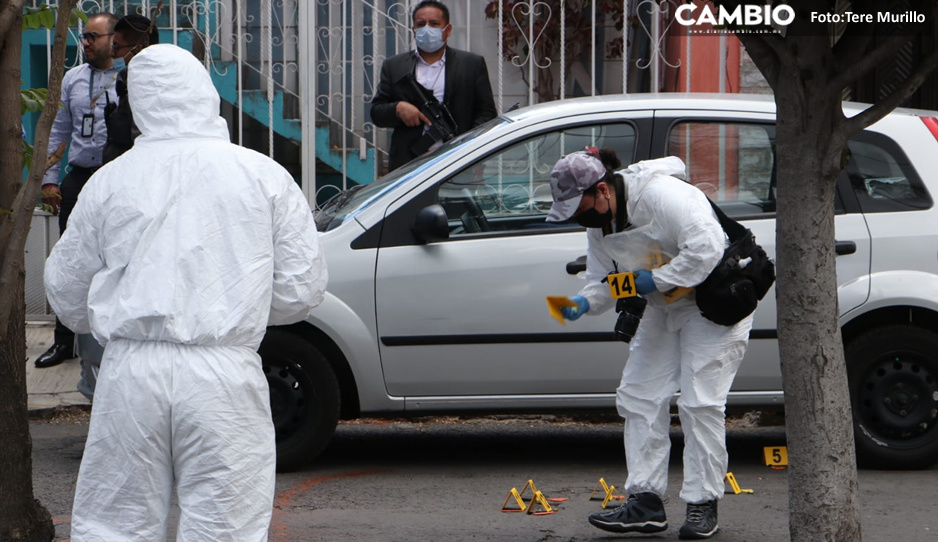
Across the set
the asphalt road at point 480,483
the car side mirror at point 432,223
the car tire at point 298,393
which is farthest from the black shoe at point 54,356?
the car side mirror at point 432,223

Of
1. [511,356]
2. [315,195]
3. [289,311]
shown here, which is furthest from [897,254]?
[315,195]

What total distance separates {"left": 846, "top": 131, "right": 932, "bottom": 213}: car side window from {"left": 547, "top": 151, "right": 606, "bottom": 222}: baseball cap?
71.0 inches

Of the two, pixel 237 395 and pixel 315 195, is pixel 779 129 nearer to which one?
pixel 237 395

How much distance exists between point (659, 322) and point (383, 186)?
1822 mm

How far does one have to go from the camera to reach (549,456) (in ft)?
22.6

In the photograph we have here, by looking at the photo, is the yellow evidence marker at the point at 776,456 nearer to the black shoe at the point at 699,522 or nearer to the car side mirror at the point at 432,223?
the black shoe at the point at 699,522

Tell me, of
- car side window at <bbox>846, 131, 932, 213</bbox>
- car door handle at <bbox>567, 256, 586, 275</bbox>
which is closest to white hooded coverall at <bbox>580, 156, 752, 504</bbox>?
car door handle at <bbox>567, 256, 586, 275</bbox>

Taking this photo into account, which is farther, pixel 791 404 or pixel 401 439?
pixel 401 439

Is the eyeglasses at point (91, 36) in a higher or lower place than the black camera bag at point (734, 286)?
higher

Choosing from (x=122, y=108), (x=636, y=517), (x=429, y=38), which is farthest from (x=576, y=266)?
(x=122, y=108)

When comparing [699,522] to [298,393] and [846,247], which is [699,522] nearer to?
[846,247]

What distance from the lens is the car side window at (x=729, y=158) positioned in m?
6.36

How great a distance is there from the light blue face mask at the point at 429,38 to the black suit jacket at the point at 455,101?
102mm

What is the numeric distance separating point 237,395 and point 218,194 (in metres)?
0.53
